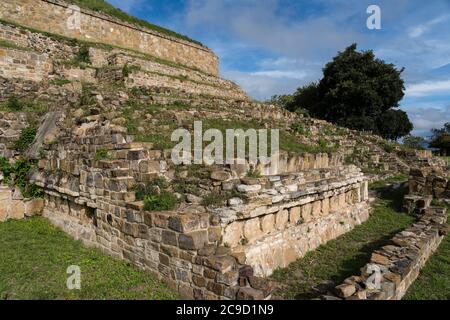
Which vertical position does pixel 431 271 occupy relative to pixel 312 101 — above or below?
below

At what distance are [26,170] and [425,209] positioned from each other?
11.1 m

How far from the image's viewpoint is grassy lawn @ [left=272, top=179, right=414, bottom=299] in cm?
534

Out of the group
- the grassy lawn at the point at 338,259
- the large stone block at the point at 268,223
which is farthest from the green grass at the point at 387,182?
the large stone block at the point at 268,223

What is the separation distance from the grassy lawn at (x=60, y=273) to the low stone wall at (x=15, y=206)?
0.92 metres

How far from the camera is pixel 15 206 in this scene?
752 cm

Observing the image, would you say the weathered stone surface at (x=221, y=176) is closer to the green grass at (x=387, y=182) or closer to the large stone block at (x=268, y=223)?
the large stone block at (x=268, y=223)

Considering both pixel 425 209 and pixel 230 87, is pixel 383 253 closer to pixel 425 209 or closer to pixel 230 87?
pixel 425 209

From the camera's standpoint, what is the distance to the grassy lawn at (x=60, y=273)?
444 cm

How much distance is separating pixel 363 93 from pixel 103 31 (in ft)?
72.5

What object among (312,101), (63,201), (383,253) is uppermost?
(312,101)

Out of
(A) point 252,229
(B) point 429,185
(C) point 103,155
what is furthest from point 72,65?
(B) point 429,185

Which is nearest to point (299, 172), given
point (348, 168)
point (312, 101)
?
point (348, 168)

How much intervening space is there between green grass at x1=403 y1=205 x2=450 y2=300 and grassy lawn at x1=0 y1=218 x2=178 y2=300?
12.4 feet
